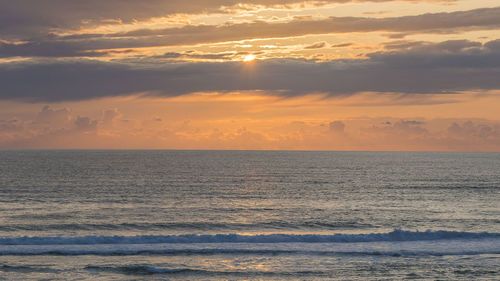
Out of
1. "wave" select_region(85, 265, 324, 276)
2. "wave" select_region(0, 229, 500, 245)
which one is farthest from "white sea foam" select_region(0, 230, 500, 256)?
"wave" select_region(85, 265, 324, 276)

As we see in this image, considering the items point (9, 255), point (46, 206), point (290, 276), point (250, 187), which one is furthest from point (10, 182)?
point (290, 276)

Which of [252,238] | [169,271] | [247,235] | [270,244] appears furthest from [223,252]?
[169,271]

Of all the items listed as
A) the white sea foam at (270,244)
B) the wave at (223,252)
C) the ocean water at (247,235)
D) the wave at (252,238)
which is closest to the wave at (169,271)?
the ocean water at (247,235)

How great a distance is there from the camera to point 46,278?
27.5m

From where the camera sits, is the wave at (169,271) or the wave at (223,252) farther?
the wave at (223,252)

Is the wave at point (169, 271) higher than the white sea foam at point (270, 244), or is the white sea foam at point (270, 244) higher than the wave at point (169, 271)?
the white sea foam at point (270, 244)

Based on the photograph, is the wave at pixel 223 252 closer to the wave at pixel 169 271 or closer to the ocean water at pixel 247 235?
the ocean water at pixel 247 235

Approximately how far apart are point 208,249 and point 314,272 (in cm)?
977

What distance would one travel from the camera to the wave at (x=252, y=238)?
126 ft

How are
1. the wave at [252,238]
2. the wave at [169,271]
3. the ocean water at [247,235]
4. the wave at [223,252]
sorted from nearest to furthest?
1. the wave at [169,271]
2. the ocean water at [247,235]
3. the wave at [223,252]
4. the wave at [252,238]

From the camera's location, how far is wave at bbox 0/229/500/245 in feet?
126

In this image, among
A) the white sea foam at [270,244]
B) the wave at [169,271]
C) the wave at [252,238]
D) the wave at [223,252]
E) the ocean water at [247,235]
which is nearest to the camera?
the wave at [169,271]

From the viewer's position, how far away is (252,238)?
4038 centimetres

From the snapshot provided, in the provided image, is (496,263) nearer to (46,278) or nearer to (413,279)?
(413,279)
